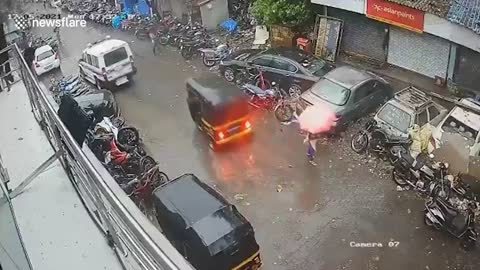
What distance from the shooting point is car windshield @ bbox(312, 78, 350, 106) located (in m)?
16.1

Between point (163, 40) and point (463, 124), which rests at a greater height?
point (463, 124)

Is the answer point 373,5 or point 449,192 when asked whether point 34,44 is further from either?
point 449,192

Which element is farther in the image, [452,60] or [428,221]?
[452,60]

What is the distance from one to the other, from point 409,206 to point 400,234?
1027 mm

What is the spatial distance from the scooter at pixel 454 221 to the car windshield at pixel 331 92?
4.79 m

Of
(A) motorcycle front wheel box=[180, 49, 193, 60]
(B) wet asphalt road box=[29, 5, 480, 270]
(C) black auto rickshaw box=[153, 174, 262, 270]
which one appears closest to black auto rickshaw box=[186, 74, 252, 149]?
(B) wet asphalt road box=[29, 5, 480, 270]

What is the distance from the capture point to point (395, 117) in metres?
14.8

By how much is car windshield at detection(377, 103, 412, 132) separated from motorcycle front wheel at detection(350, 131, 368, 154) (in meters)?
0.65

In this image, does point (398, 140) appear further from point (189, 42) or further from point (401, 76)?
point (189, 42)

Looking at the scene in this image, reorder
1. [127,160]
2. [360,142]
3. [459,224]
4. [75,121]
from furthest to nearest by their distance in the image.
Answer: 1. [360,142]
2. [127,160]
3. [459,224]
4. [75,121]

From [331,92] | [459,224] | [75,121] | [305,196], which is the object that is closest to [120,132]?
[305,196]

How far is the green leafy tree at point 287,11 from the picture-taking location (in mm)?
20500

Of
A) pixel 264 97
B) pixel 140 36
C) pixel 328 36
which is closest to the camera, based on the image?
pixel 264 97

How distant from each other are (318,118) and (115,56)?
8369 millimetres
